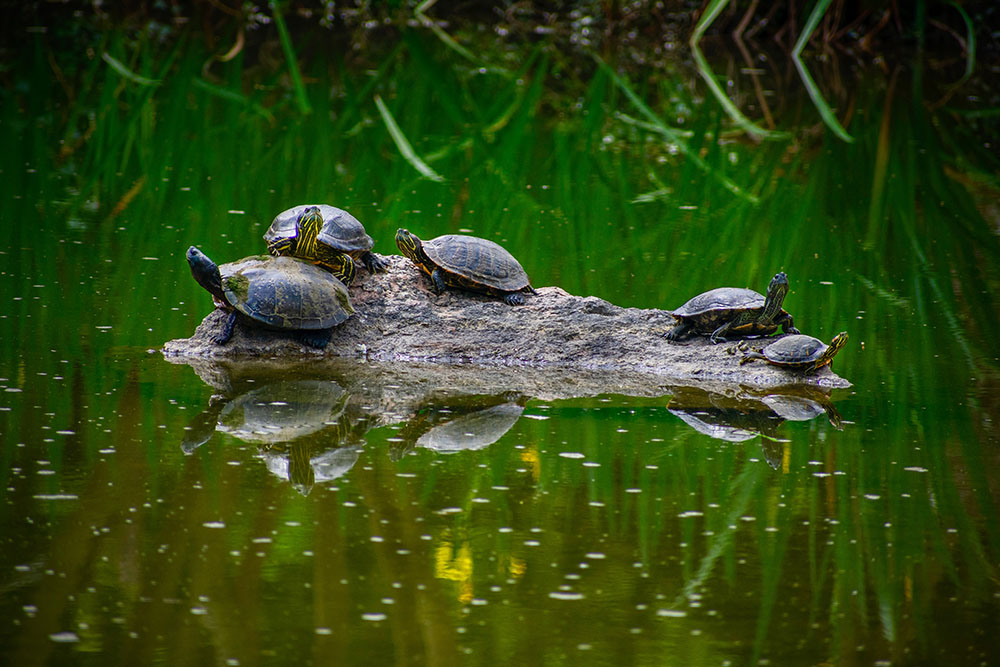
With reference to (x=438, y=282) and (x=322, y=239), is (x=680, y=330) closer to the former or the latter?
(x=438, y=282)

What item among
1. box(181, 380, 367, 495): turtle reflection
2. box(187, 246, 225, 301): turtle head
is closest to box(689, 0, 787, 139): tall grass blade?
box(187, 246, 225, 301): turtle head

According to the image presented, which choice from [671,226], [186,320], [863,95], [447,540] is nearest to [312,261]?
[186,320]

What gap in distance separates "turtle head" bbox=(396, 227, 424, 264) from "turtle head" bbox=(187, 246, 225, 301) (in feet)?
2.68

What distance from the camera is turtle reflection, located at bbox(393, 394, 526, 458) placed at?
13.4ft

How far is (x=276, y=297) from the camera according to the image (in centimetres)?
504

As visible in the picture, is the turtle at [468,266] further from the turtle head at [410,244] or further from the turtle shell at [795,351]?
the turtle shell at [795,351]

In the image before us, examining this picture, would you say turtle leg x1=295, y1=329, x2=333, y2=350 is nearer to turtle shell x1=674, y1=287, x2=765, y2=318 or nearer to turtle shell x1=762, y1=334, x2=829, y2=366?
turtle shell x1=674, y1=287, x2=765, y2=318

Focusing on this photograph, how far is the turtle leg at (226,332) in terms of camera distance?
508 cm

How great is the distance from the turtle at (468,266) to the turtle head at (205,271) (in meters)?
0.82

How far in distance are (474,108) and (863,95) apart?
471 cm

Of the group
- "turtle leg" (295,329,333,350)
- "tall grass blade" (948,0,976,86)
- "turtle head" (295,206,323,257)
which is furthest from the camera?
"tall grass blade" (948,0,976,86)

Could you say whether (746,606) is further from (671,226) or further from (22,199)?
(22,199)

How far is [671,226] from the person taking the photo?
300 inches

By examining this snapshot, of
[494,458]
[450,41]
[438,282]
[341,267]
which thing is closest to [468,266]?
[438,282]
